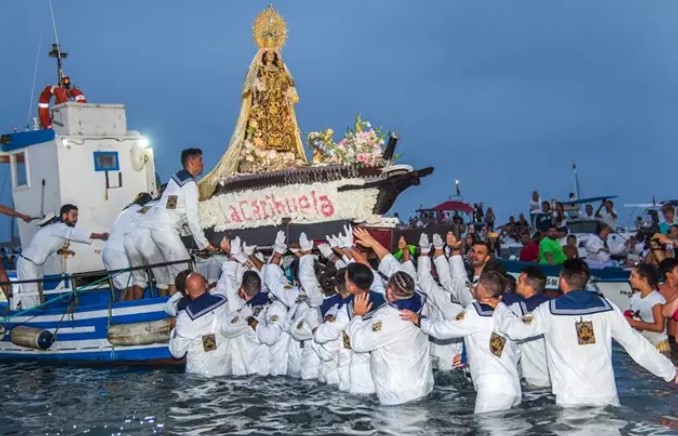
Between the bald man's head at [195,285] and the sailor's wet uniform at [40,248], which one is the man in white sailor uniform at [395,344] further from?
the sailor's wet uniform at [40,248]

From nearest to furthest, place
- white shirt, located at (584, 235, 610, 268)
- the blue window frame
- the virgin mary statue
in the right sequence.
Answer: the virgin mary statue
the blue window frame
white shirt, located at (584, 235, 610, 268)

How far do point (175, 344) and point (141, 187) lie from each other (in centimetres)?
635

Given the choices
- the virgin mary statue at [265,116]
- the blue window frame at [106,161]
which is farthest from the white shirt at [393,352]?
the blue window frame at [106,161]

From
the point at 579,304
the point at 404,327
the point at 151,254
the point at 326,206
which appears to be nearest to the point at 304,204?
the point at 326,206

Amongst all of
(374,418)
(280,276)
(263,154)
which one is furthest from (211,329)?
(263,154)

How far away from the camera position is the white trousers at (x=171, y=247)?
12.3m

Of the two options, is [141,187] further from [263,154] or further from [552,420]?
[552,420]

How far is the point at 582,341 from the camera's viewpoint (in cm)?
756

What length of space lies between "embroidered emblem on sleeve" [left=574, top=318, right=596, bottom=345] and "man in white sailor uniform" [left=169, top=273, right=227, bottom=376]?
4.89m

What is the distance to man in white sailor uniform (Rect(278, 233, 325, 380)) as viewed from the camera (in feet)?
32.7

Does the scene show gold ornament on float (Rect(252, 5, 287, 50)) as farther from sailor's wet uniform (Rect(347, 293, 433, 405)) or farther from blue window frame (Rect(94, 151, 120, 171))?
sailor's wet uniform (Rect(347, 293, 433, 405))

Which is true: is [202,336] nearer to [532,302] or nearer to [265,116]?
[532,302]

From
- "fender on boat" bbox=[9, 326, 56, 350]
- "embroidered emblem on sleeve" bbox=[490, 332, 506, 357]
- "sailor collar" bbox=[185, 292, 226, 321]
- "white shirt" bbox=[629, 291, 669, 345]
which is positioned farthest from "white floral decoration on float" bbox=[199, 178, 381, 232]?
"embroidered emblem on sleeve" bbox=[490, 332, 506, 357]

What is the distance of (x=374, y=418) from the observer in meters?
8.45
